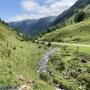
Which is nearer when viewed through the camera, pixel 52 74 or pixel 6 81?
pixel 6 81

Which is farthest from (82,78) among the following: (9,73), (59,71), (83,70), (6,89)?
(6,89)

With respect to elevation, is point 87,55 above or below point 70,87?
above

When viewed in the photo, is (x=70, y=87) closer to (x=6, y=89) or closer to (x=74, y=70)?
(x=74, y=70)

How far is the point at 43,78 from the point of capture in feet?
153

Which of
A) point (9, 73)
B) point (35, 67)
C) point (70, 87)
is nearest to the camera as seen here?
point (9, 73)

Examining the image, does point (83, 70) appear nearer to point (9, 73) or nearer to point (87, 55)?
point (87, 55)

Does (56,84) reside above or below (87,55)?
below

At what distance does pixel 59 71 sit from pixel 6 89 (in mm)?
25567

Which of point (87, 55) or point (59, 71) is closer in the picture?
point (59, 71)

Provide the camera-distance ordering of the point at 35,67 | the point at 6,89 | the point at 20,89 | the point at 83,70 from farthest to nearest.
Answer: the point at 35,67
the point at 83,70
the point at 20,89
the point at 6,89

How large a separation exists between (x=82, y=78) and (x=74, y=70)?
5247 millimetres

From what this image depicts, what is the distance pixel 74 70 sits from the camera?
53.0 meters

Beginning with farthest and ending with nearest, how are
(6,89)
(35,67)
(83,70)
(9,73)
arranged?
(35,67) → (83,70) → (9,73) → (6,89)

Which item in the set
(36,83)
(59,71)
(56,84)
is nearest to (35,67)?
(59,71)
